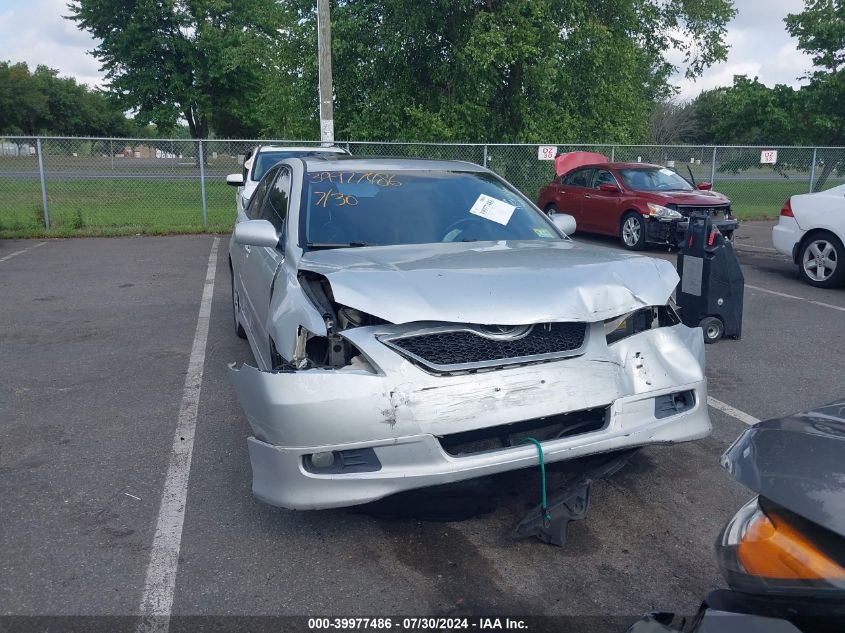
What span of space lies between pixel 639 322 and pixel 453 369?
1115 millimetres

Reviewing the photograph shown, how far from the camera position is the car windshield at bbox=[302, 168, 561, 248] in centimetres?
439

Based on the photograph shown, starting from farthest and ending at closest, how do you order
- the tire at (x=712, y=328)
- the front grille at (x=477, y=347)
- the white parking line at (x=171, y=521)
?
1. the tire at (x=712, y=328)
2. the front grille at (x=477, y=347)
3. the white parking line at (x=171, y=521)

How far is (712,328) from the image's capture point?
6.71 meters

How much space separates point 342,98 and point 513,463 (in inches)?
650

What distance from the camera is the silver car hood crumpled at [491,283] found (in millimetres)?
3176

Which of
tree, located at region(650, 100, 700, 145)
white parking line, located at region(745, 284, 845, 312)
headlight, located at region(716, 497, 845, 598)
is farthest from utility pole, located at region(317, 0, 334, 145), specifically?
tree, located at region(650, 100, 700, 145)

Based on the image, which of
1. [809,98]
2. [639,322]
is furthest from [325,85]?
[809,98]

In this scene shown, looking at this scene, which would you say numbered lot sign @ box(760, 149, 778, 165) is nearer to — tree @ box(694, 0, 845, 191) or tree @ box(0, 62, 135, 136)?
tree @ box(694, 0, 845, 191)

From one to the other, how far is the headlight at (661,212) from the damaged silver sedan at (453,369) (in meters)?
9.12

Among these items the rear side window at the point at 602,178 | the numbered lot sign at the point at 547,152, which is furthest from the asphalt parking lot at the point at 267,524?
the numbered lot sign at the point at 547,152

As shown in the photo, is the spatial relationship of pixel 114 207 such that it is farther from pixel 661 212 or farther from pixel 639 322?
pixel 639 322

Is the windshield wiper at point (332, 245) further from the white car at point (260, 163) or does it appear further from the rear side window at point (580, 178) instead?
the rear side window at point (580, 178)

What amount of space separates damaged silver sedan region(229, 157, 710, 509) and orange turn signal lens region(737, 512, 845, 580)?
5.15 feet

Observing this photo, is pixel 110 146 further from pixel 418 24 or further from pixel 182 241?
pixel 418 24
